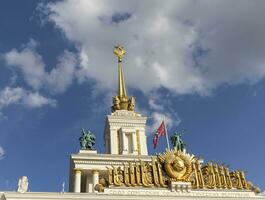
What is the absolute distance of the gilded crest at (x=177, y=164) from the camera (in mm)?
34938

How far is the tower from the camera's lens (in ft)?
150

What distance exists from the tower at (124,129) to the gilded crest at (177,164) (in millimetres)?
8834

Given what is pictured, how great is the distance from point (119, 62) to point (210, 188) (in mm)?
25792

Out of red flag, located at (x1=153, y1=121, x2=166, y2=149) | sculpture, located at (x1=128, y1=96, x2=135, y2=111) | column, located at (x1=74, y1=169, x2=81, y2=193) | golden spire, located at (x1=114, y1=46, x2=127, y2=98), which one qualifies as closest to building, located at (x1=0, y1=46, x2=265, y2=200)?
column, located at (x1=74, y1=169, x2=81, y2=193)

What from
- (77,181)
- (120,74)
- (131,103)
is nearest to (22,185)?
(77,181)

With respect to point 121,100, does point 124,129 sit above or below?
below

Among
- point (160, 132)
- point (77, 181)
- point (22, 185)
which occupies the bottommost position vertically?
point (22, 185)

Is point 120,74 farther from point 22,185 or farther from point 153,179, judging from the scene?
point 22,185

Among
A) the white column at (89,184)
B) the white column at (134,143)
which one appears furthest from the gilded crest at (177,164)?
the white column at (134,143)

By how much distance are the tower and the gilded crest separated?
883 cm

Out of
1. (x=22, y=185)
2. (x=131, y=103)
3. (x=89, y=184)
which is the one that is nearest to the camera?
(x=22, y=185)

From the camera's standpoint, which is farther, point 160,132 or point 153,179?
point 160,132

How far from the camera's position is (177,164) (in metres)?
35.3

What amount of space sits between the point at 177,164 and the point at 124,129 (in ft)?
42.1
